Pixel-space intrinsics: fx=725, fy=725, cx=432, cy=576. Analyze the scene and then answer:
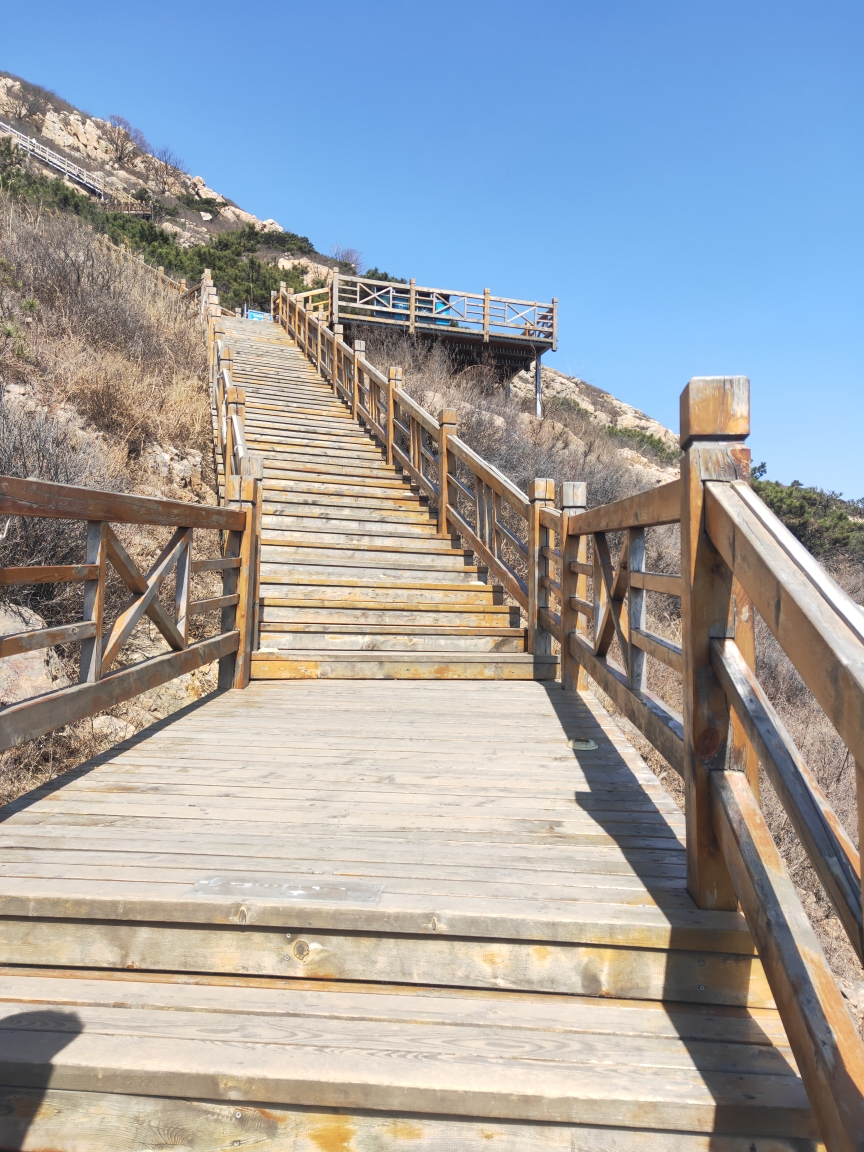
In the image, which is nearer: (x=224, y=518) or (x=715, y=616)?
(x=715, y=616)

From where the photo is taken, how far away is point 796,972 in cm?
154

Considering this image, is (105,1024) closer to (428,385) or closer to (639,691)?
(639,691)

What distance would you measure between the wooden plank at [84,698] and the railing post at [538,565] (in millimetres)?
2588

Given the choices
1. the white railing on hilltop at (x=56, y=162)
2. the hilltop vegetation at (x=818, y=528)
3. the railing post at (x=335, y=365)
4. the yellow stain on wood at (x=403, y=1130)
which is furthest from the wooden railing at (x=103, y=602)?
the white railing on hilltop at (x=56, y=162)

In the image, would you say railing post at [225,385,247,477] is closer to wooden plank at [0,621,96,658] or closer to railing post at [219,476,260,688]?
railing post at [219,476,260,688]

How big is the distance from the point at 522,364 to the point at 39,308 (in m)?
14.7

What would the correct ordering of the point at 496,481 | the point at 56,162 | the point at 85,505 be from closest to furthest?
the point at 85,505
the point at 496,481
the point at 56,162

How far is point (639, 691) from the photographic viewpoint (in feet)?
9.89

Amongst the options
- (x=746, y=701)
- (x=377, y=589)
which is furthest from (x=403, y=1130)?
(x=377, y=589)

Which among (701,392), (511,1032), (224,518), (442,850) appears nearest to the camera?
(511,1032)

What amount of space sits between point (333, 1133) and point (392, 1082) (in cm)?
19

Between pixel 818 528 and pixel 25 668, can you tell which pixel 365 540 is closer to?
pixel 25 668

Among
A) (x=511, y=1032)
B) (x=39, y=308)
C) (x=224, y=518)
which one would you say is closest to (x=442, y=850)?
(x=511, y=1032)

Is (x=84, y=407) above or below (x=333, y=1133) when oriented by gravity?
above
